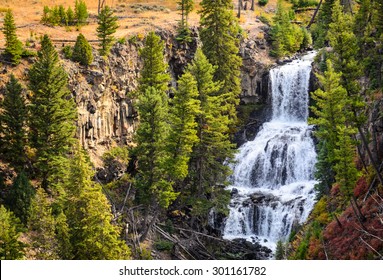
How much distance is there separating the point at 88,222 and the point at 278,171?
25.8 metres

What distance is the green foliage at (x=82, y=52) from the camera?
46094 millimetres

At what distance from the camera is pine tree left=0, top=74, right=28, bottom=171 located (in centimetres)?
3756

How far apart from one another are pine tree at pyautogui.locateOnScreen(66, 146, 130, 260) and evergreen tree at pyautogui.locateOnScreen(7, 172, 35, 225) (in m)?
6.52

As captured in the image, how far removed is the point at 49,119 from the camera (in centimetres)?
3791

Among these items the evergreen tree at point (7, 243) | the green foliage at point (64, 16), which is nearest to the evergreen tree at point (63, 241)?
the evergreen tree at point (7, 243)

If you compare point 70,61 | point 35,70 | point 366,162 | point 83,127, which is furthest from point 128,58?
point 366,162

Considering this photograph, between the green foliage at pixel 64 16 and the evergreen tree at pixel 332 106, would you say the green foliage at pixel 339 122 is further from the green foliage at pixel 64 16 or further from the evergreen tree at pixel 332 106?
the green foliage at pixel 64 16

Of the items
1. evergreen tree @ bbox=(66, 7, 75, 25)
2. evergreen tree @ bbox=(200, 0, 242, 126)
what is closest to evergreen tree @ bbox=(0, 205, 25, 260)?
evergreen tree @ bbox=(200, 0, 242, 126)

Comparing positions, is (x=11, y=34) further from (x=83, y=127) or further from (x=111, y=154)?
(x=111, y=154)

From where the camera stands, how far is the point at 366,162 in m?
36.3

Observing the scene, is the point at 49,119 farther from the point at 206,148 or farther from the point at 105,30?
the point at 105,30

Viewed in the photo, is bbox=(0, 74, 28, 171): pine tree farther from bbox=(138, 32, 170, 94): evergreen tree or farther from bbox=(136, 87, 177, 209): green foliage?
bbox=(138, 32, 170, 94): evergreen tree

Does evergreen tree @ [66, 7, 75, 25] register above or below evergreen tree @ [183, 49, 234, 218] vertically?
above

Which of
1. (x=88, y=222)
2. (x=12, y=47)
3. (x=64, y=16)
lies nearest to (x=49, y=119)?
(x=12, y=47)
